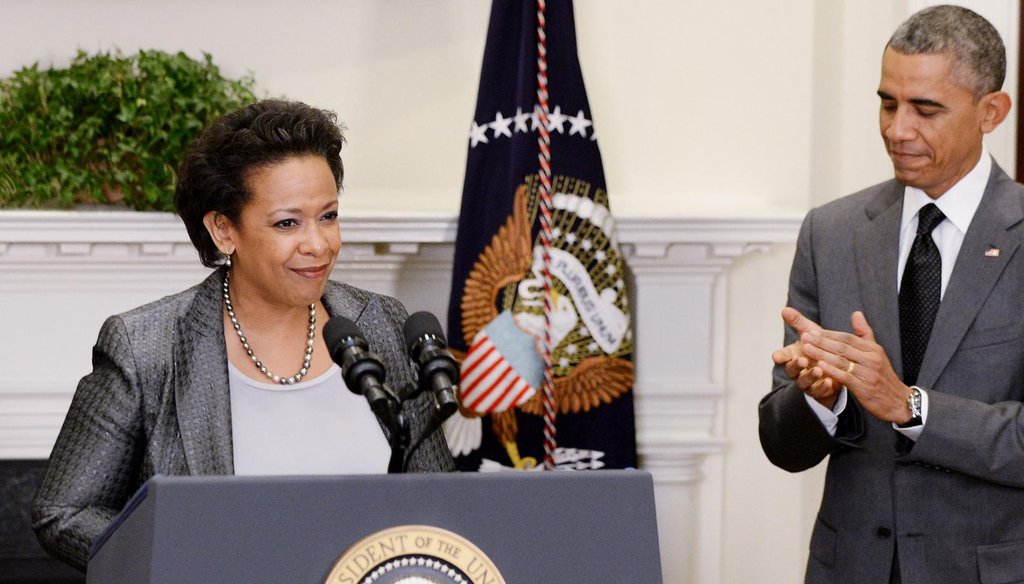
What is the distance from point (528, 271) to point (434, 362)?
1.85 meters

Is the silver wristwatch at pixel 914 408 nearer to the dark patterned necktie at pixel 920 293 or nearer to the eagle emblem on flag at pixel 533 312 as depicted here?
the dark patterned necktie at pixel 920 293

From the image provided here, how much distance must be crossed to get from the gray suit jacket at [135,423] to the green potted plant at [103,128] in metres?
1.25

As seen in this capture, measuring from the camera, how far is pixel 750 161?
3887mm

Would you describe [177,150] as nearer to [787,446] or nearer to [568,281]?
[568,281]

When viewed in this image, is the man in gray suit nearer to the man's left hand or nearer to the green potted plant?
the man's left hand

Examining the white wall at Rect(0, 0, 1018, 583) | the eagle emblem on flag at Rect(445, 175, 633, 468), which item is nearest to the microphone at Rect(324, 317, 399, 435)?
the eagle emblem on flag at Rect(445, 175, 633, 468)

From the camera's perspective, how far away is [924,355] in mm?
2326

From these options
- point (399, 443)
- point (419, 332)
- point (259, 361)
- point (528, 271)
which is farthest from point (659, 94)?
point (399, 443)

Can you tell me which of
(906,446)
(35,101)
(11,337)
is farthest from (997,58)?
(11,337)

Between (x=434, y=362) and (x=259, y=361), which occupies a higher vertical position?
(x=434, y=362)

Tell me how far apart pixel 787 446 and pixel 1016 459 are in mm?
408

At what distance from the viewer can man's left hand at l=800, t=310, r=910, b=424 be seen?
217cm

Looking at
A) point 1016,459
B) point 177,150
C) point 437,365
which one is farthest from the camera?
point 177,150

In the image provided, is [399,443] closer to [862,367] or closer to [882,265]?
[862,367]
